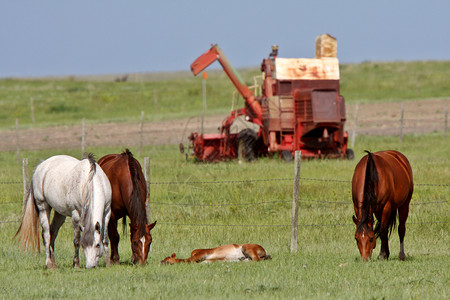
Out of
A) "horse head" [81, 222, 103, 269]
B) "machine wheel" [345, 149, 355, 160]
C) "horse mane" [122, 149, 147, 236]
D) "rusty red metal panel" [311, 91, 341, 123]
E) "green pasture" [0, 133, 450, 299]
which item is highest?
"rusty red metal panel" [311, 91, 341, 123]

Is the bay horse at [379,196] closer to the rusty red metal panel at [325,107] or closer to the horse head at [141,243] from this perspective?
the horse head at [141,243]

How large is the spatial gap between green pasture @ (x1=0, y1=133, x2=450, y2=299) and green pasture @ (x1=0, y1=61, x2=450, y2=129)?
886 inches

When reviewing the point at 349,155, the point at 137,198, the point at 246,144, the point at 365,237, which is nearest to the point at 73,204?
the point at 137,198

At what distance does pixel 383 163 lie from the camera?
36.8ft

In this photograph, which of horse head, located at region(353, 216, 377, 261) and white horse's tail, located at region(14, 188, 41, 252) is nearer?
horse head, located at region(353, 216, 377, 261)

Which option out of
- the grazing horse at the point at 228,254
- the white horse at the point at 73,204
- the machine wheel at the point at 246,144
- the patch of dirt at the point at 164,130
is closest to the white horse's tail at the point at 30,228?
the white horse at the point at 73,204

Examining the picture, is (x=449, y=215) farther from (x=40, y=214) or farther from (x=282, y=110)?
(x=282, y=110)

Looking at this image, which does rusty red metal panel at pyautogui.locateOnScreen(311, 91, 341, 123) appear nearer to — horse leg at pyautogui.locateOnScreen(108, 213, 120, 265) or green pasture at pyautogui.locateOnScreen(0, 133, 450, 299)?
green pasture at pyautogui.locateOnScreen(0, 133, 450, 299)

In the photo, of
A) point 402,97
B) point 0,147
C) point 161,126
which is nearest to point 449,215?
point 0,147

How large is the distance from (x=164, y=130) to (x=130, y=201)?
27.6 m

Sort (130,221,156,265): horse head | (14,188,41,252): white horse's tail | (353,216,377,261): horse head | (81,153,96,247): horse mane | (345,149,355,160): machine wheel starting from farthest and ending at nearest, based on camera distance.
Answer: (345,149,355,160): machine wheel < (14,188,41,252): white horse's tail < (353,216,377,261): horse head < (130,221,156,265): horse head < (81,153,96,247): horse mane

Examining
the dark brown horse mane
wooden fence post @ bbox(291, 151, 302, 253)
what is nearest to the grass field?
wooden fence post @ bbox(291, 151, 302, 253)

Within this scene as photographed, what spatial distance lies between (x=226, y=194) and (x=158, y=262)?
5909 millimetres

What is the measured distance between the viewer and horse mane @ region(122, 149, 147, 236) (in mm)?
10195
